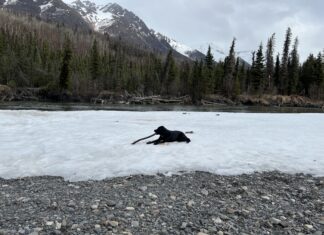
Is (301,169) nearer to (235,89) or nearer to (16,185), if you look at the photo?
(16,185)

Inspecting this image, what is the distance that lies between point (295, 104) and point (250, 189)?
87635mm

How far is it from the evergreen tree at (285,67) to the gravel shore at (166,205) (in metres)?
99.1

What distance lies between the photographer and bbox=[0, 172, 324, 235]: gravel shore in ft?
19.7

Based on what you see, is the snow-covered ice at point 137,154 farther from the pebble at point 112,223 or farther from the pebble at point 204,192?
the pebble at point 112,223

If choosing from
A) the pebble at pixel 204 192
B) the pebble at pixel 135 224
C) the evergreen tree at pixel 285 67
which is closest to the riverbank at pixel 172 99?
the evergreen tree at pixel 285 67

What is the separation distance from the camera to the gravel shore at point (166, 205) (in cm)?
600

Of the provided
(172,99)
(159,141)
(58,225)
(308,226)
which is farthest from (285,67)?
(58,225)

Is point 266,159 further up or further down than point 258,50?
further down

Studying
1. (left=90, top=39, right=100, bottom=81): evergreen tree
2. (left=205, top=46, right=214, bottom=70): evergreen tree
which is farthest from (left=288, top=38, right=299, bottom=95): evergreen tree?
(left=90, top=39, right=100, bottom=81): evergreen tree

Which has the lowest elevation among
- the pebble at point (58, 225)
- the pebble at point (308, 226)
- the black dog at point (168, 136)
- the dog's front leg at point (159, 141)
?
the pebble at point (58, 225)

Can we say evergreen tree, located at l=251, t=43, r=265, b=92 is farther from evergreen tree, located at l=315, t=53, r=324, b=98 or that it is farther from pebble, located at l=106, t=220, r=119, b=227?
pebble, located at l=106, t=220, r=119, b=227

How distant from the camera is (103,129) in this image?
1659cm

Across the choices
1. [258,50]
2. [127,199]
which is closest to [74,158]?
[127,199]

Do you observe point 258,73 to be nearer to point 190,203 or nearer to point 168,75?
point 168,75
